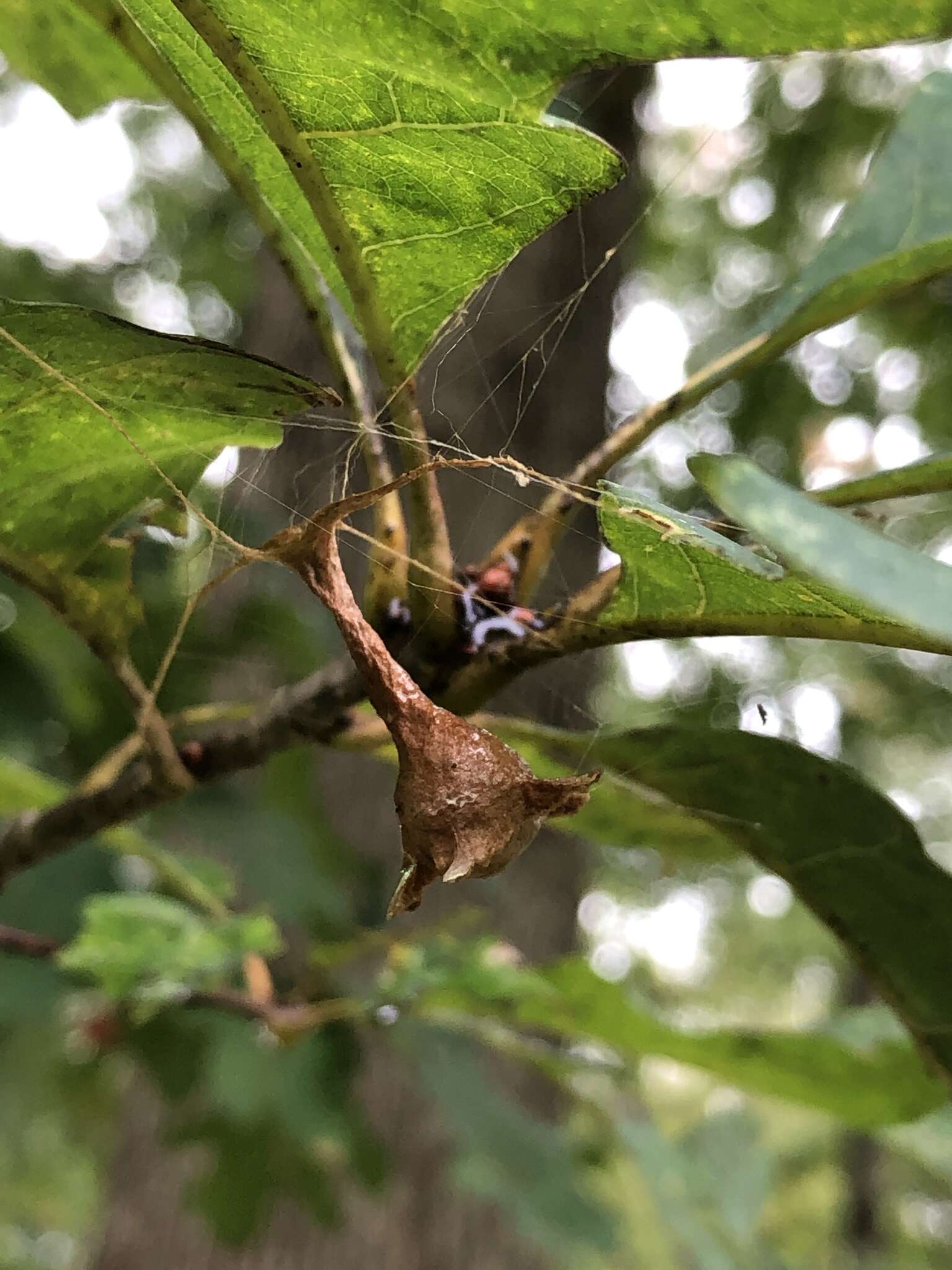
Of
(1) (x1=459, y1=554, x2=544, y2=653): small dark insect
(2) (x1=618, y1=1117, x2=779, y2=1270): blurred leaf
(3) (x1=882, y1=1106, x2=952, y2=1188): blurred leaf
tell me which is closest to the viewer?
(1) (x1=459, y1=554, x2=544, y2=653): small dark insect

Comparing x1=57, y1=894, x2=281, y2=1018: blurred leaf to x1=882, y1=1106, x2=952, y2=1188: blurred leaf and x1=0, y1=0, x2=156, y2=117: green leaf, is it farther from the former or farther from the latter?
x1=882, y1=1106, x2=952, y2=1188: blurred leaf

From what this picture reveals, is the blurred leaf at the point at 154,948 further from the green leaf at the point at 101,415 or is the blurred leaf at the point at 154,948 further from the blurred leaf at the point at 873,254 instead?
the blurred leaf at the point at 873,254

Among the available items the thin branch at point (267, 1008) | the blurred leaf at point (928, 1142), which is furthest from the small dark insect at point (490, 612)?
the blurred leaf at point (928, 1142)

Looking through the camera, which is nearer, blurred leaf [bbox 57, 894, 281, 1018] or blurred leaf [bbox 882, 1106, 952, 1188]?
blurred leaf [bbox 57, 894, 281, 1018]

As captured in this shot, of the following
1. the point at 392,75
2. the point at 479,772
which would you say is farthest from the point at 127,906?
the point at 392,75

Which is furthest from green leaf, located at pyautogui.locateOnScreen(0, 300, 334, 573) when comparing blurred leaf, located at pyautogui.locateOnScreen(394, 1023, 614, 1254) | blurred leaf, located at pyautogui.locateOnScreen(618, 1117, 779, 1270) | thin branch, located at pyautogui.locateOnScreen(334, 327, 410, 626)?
blurred leaf, located at pyautogui.locateOnScreen(618, 1117, 779, 1270)

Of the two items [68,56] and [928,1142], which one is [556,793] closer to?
[68,56]

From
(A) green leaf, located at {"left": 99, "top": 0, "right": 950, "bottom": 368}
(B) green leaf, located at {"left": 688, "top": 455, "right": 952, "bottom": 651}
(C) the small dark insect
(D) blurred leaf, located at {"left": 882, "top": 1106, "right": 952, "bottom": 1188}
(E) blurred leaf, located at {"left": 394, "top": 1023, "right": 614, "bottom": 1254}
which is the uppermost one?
(A) green leaf, located at {"left": 99, "top": 0, "right": 950, "bottom": 368}

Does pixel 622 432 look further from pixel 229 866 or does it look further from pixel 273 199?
pixel 229 866
